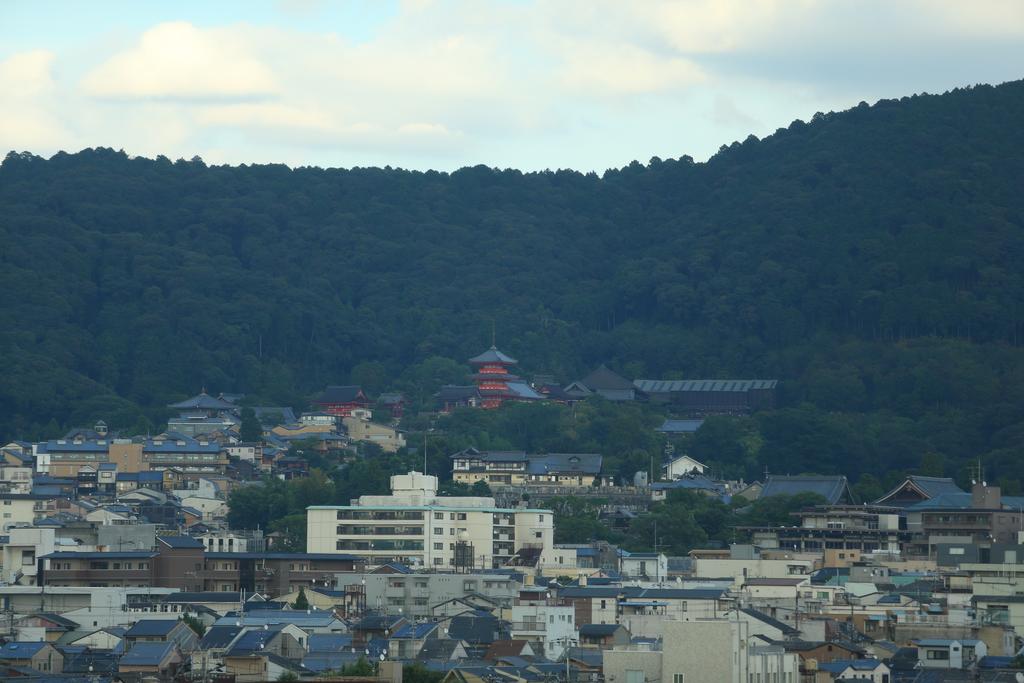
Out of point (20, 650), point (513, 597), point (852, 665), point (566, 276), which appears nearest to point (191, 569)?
point (513, 597)

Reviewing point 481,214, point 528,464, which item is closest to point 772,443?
point 528,464

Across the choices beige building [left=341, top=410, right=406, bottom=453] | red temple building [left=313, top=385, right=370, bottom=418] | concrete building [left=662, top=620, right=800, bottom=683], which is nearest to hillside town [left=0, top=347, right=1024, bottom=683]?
concrete building [left=662, top=620, right=800, bottom=683]

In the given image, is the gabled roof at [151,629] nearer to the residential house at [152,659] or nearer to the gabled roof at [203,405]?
the residential house at [152,659]

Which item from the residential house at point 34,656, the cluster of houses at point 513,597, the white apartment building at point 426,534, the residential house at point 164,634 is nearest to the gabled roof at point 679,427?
the cluster of houses at point 513,597

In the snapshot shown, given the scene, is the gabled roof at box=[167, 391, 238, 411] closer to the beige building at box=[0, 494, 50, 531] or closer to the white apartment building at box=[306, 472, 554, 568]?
the beige building at box=[0, 494, 50, 531]

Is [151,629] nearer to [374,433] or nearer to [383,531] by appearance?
[383,531]
